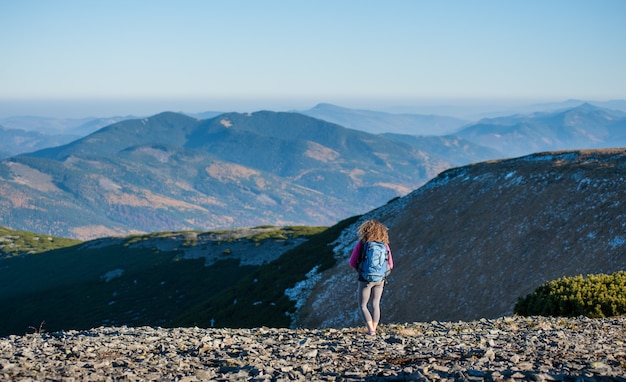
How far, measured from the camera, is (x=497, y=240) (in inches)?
1789

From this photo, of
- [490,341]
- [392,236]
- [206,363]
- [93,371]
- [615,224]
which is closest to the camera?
[93,371]

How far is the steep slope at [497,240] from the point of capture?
38.9 meters

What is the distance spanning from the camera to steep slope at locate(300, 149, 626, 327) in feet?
128

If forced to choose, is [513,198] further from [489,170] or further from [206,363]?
[206,363]

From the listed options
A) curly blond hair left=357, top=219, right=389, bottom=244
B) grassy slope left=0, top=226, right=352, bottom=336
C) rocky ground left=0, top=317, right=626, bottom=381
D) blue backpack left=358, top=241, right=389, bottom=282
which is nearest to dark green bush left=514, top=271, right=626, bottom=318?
rocky ground left=0, top=317, right=626, bottom=381

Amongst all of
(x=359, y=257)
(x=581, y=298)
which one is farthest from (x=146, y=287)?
(x=359, y=257)

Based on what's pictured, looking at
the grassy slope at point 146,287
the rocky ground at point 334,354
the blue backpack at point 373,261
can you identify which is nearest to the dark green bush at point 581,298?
the rocky ground at point 334,354

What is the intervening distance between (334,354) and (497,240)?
32377mm

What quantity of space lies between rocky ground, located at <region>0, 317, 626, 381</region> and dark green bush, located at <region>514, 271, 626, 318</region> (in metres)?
2.35

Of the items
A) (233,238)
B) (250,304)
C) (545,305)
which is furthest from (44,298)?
(545,305)

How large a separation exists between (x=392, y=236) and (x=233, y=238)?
212ft

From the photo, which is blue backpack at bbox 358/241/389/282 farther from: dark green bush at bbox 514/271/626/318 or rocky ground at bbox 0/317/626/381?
dark green bush at bbox 514/271/626/318

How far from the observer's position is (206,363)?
51.6 ft

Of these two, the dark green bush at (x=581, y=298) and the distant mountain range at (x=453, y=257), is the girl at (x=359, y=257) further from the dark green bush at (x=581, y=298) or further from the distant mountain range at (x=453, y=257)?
the distant mountain range at (x=453, y=257)
